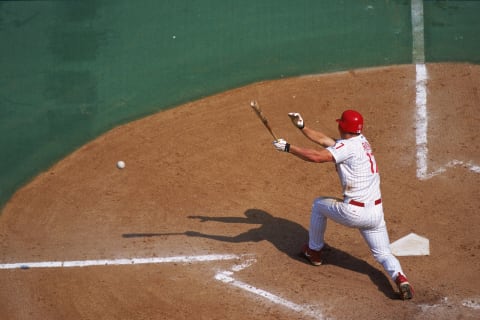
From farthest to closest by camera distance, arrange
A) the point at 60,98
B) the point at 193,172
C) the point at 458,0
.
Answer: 1. the point at 458,0
2. the point at 60,98
3. the point at 193,172

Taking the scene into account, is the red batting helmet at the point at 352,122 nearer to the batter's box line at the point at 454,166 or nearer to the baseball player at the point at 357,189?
the baseball player at the point at 357,189

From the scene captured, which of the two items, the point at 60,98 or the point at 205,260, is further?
the point at 60,98

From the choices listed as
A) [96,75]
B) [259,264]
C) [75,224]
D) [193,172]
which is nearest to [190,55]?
[96,75]

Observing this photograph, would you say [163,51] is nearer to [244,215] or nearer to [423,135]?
[244,215]

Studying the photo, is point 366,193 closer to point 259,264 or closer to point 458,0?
point 259,264

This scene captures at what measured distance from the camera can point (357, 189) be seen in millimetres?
7777

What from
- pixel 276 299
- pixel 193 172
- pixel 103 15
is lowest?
pixel 276 299

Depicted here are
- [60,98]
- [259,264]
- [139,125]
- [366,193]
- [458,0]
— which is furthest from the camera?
[458,0]

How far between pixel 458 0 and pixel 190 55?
190 inches

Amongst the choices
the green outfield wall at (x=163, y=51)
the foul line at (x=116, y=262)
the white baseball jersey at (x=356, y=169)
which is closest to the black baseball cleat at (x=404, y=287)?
the white baseball jersey at (x=356, y=169)

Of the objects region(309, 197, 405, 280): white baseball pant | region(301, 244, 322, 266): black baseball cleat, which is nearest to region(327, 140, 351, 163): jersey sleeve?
region(309, 197, 405, 280): white baseball pant

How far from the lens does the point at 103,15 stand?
13.5m

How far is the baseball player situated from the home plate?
0.54 meters

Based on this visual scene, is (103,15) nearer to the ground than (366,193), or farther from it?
farther from it
